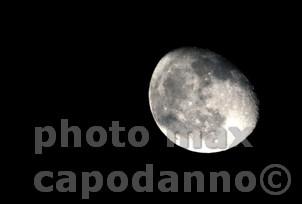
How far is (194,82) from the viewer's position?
333 cm

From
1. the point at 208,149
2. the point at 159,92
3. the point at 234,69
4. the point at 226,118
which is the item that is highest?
the point at 234,69

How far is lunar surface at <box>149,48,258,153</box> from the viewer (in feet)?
10.7

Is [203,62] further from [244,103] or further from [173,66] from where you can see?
[244,103]

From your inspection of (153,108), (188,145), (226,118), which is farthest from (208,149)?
(153,108)

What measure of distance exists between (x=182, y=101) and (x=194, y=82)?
0.20 meters

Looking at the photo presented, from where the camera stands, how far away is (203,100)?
10.8 feet

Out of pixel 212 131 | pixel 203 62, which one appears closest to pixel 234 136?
pixel 212 131

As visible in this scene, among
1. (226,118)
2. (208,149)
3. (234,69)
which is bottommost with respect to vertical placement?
(208,149)

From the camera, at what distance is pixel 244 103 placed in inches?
128

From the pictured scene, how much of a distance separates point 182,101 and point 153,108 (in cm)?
38

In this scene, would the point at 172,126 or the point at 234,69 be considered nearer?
the point at 234,69

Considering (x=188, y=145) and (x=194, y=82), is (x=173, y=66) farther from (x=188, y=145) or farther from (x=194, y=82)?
(x=188, y=145)

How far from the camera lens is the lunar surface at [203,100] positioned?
10.7 feet

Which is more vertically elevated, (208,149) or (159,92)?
(159,92)
